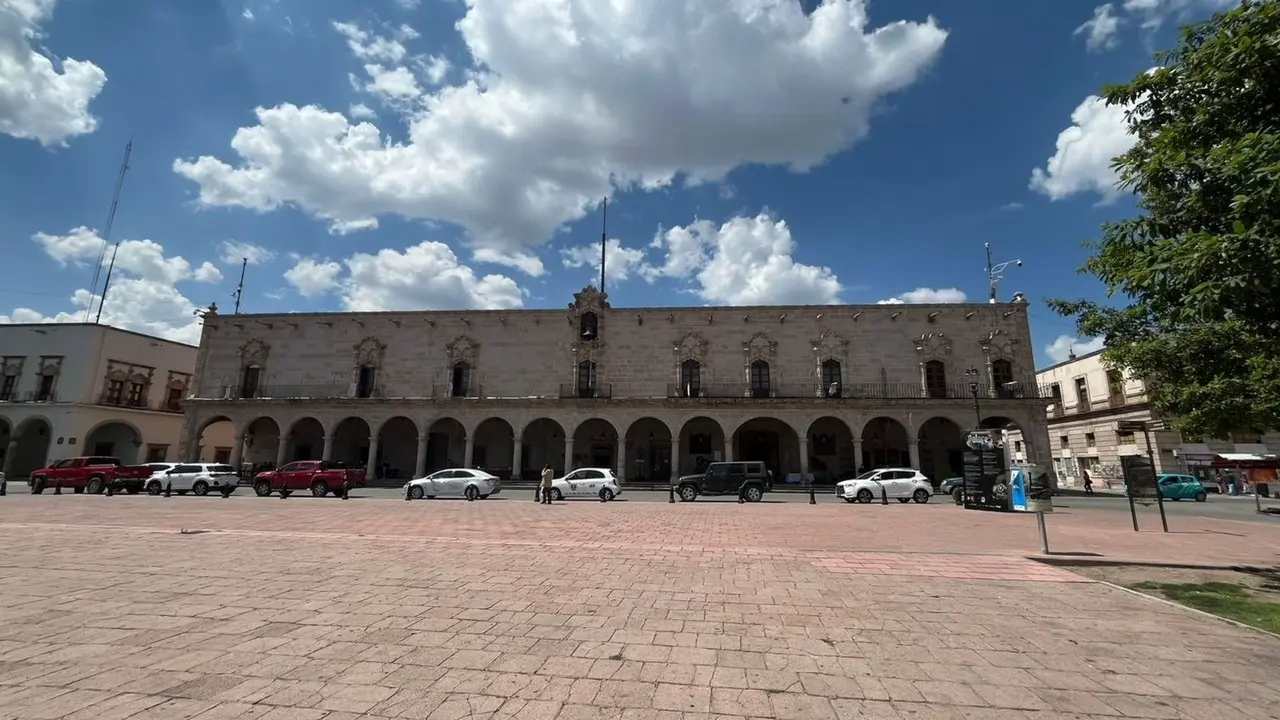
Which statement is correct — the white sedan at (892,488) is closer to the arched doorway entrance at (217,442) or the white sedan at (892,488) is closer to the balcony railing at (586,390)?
the balcony railing at (586,390)

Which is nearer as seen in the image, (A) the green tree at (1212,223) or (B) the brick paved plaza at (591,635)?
(B) the brick paved plaza at (591,635)

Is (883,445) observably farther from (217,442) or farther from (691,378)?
(217,442)

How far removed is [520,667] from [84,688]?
2.88 meters

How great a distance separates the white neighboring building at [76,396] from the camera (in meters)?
34.6

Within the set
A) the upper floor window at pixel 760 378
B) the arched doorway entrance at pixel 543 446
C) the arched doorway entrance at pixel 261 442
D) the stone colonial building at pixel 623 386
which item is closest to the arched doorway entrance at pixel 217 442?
the arched doorway entrance at pixel 261 442

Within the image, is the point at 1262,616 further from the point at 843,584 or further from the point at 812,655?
the point at 812,655

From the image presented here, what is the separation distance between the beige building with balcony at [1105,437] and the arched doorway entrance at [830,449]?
11.0m

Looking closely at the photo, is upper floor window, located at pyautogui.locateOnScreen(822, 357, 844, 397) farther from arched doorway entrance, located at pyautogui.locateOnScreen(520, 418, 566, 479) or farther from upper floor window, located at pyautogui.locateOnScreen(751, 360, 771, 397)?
arched doorway entrance, located at pyautogui.locateOnScreen(520, 418, 566, 479)

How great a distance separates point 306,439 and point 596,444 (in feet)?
62.2

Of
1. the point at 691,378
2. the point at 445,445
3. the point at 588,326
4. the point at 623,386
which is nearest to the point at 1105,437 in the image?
the point at 691,378

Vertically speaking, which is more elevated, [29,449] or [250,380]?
[250,380]

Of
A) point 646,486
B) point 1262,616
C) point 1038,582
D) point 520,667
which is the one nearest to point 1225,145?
point 1262,616

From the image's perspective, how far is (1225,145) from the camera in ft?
17.8

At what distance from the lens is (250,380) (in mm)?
35000
